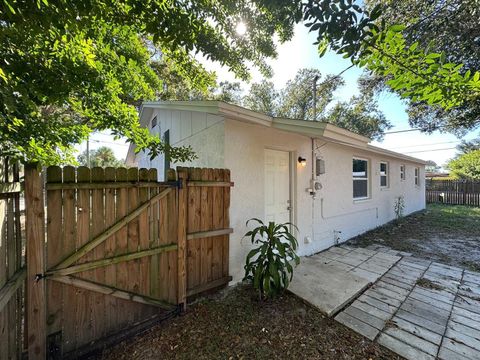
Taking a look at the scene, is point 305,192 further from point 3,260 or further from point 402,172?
point 402,172

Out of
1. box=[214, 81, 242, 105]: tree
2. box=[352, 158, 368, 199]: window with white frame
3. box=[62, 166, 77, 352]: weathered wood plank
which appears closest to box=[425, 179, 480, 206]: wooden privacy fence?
box=[352, 158, 368, 199]: window with white frame

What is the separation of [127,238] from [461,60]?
292 inches

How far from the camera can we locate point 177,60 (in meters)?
3.08

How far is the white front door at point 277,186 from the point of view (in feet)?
14.4

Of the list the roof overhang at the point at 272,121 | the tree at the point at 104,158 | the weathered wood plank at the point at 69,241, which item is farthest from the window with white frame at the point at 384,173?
the tree at the point at 104,158

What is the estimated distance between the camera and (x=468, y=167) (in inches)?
1040

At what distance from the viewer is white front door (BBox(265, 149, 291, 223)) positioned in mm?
4387

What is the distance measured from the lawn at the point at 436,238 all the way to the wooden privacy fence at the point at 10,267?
21.3ft

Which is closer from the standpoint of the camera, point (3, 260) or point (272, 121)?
point (3, 260)

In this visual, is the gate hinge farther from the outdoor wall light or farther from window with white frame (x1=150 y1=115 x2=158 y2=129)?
window with white frame (x1=150 y1=115 x2=158 y2=129)

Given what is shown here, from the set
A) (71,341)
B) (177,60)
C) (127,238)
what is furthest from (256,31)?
(71,341)

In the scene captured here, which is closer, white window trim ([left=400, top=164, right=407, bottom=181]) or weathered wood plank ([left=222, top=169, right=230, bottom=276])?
weathered wood plank ([left=222, top=169, right=230, bottom=276])

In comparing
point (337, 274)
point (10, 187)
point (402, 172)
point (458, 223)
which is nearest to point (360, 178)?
point (337, 274)

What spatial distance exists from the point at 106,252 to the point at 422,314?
13.2ft
